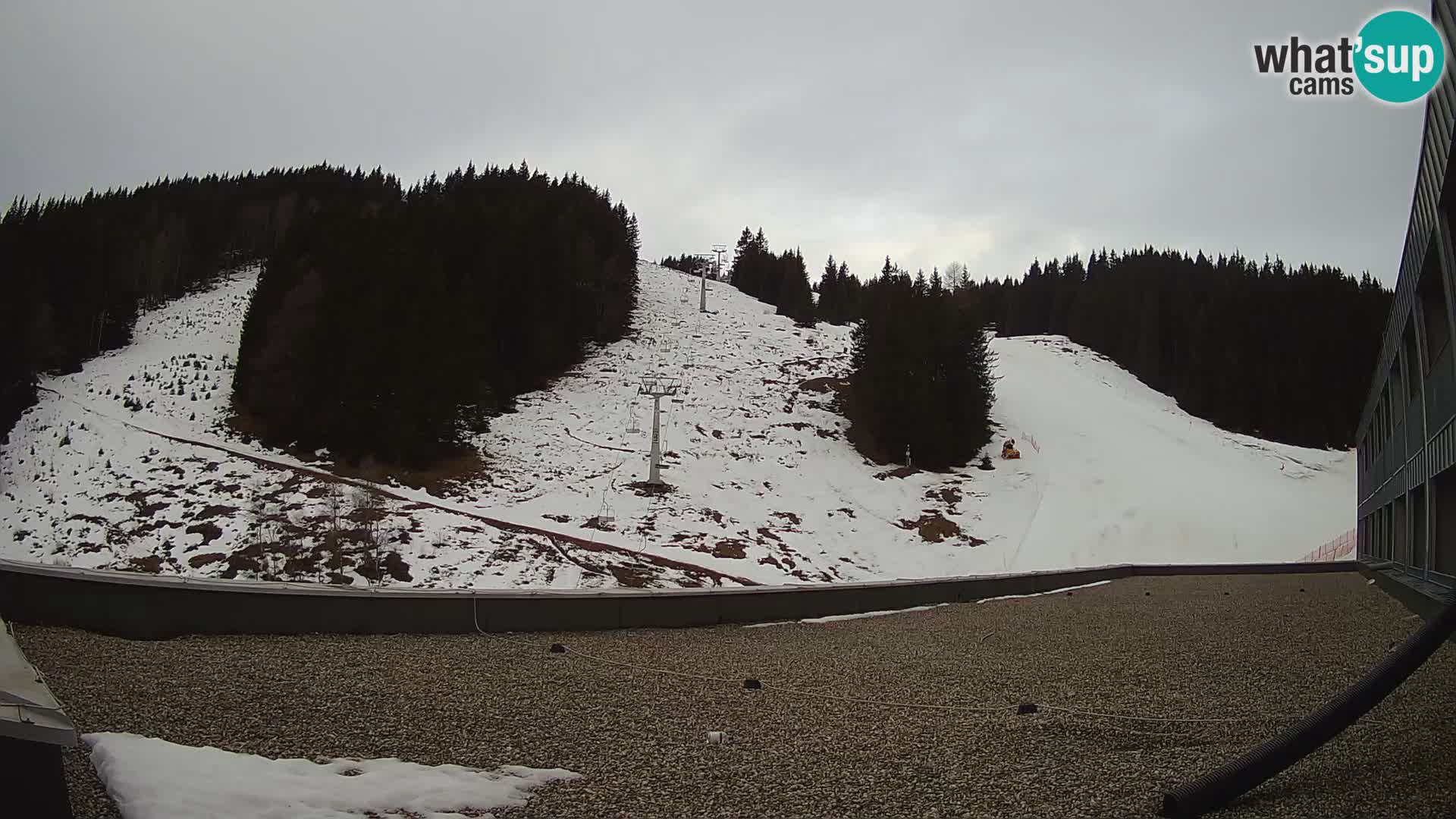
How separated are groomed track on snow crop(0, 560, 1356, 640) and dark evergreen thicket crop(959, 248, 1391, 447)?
50.7 metres

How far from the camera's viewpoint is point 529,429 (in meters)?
33.1

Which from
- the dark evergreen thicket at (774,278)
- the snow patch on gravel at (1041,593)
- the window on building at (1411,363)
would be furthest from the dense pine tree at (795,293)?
the window on building at (1411,363)

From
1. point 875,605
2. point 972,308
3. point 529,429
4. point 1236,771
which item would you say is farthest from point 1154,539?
point 1236,771

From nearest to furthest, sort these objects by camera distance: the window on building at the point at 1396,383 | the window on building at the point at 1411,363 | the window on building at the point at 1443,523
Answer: the window on building at the point at 1443,523 → the window on building at the point at 1411,363 → the window on building at the point at 1396,383

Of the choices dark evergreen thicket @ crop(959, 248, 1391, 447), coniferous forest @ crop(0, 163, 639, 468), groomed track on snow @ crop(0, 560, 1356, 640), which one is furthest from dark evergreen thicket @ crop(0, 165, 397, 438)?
dark evergreen thicket @ crop(959, 248, 1391, 447)

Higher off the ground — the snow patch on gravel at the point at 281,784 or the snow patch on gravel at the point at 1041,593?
the snow patch on gravel at the point at 281,784

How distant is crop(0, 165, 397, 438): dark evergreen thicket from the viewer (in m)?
31.7

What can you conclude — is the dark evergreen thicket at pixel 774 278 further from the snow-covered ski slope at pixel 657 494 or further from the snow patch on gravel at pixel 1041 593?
the snow patch on gravel at pixel 1041 593

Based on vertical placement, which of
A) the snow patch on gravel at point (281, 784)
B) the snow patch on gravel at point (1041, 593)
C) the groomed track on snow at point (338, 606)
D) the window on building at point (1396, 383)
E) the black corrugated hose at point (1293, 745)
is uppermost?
the window on building at point (1396, 383)

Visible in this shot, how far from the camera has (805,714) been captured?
230 inches

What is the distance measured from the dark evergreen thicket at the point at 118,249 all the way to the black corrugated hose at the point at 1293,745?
115 feet

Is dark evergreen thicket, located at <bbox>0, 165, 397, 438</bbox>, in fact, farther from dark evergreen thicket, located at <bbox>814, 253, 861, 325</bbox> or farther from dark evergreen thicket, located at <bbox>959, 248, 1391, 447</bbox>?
dark evergreen thicket, located at <bbox>959, 248, 1391, 447</bbox>

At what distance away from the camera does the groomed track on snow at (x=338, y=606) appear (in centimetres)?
805

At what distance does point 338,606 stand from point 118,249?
50.3 m
